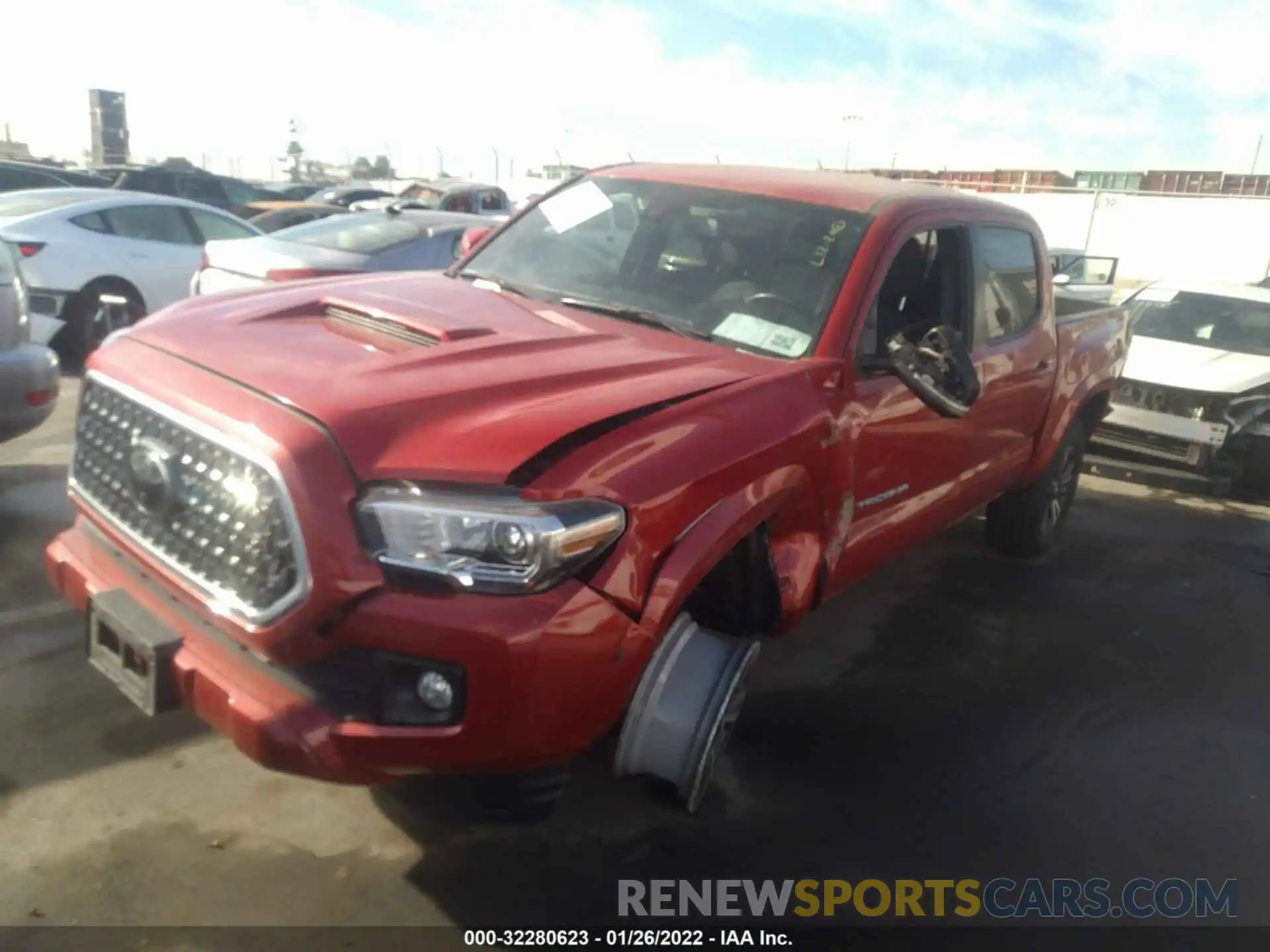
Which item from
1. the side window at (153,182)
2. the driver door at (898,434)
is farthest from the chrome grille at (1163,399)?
the side window at (153,182)

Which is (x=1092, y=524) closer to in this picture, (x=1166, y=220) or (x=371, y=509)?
(x=371, y=509)

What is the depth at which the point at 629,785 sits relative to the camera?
11.3 feet

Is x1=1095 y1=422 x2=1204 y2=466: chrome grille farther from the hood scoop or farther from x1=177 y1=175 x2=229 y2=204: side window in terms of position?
x1=177 y1=175 x2=229 y2=204: side window

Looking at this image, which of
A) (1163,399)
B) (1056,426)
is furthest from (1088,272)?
(1056,426)

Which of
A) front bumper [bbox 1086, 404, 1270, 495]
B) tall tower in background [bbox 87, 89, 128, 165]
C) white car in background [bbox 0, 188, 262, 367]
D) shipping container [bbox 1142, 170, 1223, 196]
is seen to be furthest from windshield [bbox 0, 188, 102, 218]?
shipping container [bbox 1142, 170, 1223, 196]

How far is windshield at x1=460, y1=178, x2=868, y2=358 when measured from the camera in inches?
139

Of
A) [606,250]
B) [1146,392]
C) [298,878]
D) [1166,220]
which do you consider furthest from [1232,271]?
[298,878]

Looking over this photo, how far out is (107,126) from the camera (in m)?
35.8

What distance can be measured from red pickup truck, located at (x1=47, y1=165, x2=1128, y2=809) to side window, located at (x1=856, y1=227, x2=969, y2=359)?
24 mm

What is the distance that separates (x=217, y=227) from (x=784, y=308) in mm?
7530

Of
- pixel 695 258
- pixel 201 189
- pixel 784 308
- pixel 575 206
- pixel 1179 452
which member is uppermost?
pixel 575 206

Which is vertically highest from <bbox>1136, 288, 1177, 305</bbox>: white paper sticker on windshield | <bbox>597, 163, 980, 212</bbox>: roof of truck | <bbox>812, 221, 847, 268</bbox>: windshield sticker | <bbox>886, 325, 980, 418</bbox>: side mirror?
<bbox>597, 163, 980, 212</bbox>: roof of truck

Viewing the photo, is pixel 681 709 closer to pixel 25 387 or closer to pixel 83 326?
pixel 25 387

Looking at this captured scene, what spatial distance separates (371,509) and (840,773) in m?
2.06
